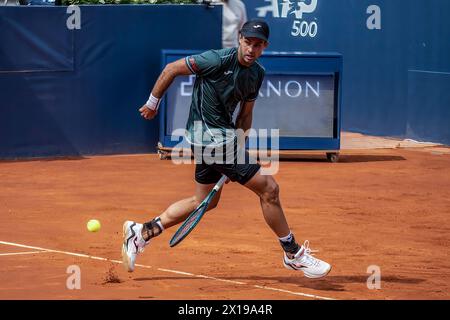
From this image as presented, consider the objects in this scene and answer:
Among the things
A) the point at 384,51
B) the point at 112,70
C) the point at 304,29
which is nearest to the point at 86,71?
the point at 112,70

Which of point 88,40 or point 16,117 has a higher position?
point 88,40

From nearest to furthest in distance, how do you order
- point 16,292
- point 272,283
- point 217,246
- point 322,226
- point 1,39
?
point 16,292, point 272,283, point 217,246, point 322,226, point 1,39

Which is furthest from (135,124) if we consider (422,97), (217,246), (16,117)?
(217,246)

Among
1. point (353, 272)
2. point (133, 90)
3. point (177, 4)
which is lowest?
point (353, 272)

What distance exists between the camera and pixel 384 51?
17203 millimetres

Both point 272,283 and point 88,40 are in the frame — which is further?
point 88,40

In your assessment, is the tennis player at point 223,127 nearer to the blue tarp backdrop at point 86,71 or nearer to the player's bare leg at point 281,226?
the player's bare leg at point 281,226

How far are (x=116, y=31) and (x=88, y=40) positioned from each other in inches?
16.3

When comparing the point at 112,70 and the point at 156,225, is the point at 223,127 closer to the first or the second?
the point at 156,225

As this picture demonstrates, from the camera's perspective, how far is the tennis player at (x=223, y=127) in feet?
23.6

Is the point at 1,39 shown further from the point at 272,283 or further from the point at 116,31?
the point at 272,283

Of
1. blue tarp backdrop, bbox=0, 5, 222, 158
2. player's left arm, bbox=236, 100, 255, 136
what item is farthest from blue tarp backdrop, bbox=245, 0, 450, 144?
player's left arm, bbox=236, 100, 255, 136

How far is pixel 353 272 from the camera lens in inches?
308

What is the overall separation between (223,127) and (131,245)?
106 centimetres
